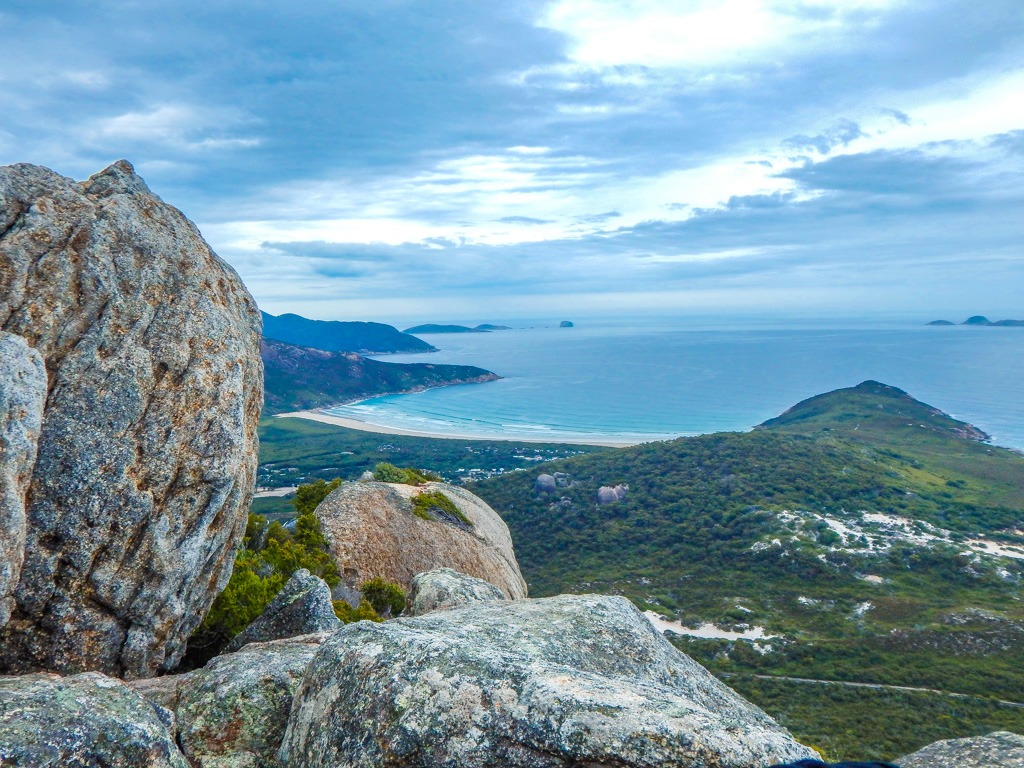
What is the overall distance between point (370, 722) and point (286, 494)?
10990cm

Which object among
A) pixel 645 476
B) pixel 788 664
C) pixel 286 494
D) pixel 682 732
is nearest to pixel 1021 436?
pixel 645 476

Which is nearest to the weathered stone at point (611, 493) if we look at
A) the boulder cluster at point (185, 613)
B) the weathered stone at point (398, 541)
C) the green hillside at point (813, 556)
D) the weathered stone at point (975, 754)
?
the green hillside at point (813, 556)

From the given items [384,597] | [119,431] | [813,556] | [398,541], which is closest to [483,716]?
[119,431]

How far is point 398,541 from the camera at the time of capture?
23.6 metres

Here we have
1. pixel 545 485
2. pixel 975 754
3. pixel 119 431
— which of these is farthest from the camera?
pixel 545 485

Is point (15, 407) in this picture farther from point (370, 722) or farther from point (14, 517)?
point (370, 722)

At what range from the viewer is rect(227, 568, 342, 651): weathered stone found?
1234 cm

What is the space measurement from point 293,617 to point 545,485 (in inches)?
3008

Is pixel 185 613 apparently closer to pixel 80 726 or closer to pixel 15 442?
pixel 15 442

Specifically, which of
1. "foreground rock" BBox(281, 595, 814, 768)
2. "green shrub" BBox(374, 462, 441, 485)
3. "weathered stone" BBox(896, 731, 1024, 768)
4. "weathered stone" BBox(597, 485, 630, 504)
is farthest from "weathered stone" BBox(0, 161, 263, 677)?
"weathered stone" BBox(597, 485, 630, 504)

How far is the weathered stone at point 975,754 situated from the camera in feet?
25.0

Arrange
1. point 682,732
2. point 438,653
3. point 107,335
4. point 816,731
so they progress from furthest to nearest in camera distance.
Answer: point 816,731 < point 107,335 < point 438,653 < point 682,732

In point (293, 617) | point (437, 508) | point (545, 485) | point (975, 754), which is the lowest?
point (545, 485)

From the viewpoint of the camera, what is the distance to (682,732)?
6.33 metres
